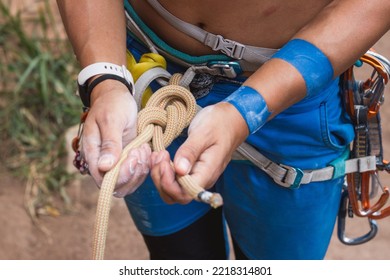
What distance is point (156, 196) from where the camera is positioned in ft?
4.79

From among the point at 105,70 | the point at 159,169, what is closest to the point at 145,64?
the point at 105,70

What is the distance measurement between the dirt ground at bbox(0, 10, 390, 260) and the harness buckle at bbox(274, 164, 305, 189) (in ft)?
4.22

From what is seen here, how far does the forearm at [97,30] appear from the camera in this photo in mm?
1200

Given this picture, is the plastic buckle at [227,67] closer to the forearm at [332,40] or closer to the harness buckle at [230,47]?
the harness buckle at [230,47]

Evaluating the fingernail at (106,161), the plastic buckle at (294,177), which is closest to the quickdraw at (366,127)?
the plastic buckle at (294,177)

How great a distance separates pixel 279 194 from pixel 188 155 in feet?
1.48

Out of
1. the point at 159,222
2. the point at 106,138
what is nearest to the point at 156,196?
the point at 159,222

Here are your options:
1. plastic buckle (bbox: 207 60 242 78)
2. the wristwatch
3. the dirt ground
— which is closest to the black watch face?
the wristwatch

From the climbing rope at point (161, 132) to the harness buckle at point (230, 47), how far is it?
0.11 meters

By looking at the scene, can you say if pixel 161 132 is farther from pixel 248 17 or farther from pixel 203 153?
pixel 248 17

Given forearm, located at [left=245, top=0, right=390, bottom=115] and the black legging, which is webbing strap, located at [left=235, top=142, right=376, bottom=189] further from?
the black legging

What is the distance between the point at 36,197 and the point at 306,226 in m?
1.46

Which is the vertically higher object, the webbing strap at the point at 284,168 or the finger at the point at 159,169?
the finger at the point at 159,169

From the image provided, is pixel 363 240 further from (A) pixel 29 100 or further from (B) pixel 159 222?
(A) pixel 29 100
